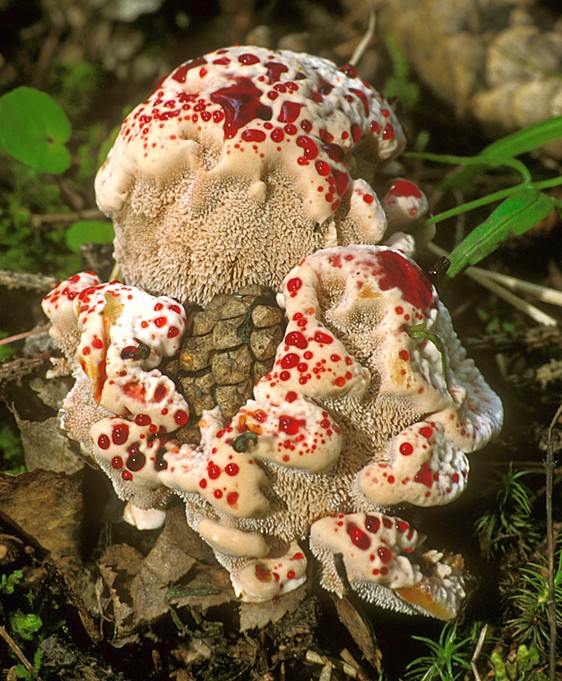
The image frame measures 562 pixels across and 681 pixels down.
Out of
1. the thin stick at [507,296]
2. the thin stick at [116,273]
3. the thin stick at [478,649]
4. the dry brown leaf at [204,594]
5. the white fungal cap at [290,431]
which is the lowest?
the thin stick at [478,649]

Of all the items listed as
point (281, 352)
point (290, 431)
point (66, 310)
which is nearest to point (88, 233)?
point (66, 310)

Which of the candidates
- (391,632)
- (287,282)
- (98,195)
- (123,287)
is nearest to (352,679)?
(391,632)

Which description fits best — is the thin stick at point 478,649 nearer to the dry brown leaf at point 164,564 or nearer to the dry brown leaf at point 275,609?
the dry brown leaf at point 275,609

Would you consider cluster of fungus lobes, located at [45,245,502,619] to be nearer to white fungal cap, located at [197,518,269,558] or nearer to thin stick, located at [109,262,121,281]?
white fungal cap, located at [197,518,269,558]

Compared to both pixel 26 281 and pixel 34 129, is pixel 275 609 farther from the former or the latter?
pixel 34 129

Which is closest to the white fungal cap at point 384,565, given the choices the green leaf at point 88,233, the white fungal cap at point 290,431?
the white fungal cap at point 290,431

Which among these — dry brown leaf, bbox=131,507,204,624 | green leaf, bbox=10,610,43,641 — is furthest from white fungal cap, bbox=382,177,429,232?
green leaf, bbox=10,610,43,641

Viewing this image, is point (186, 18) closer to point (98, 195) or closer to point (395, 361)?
point (98, 195)
